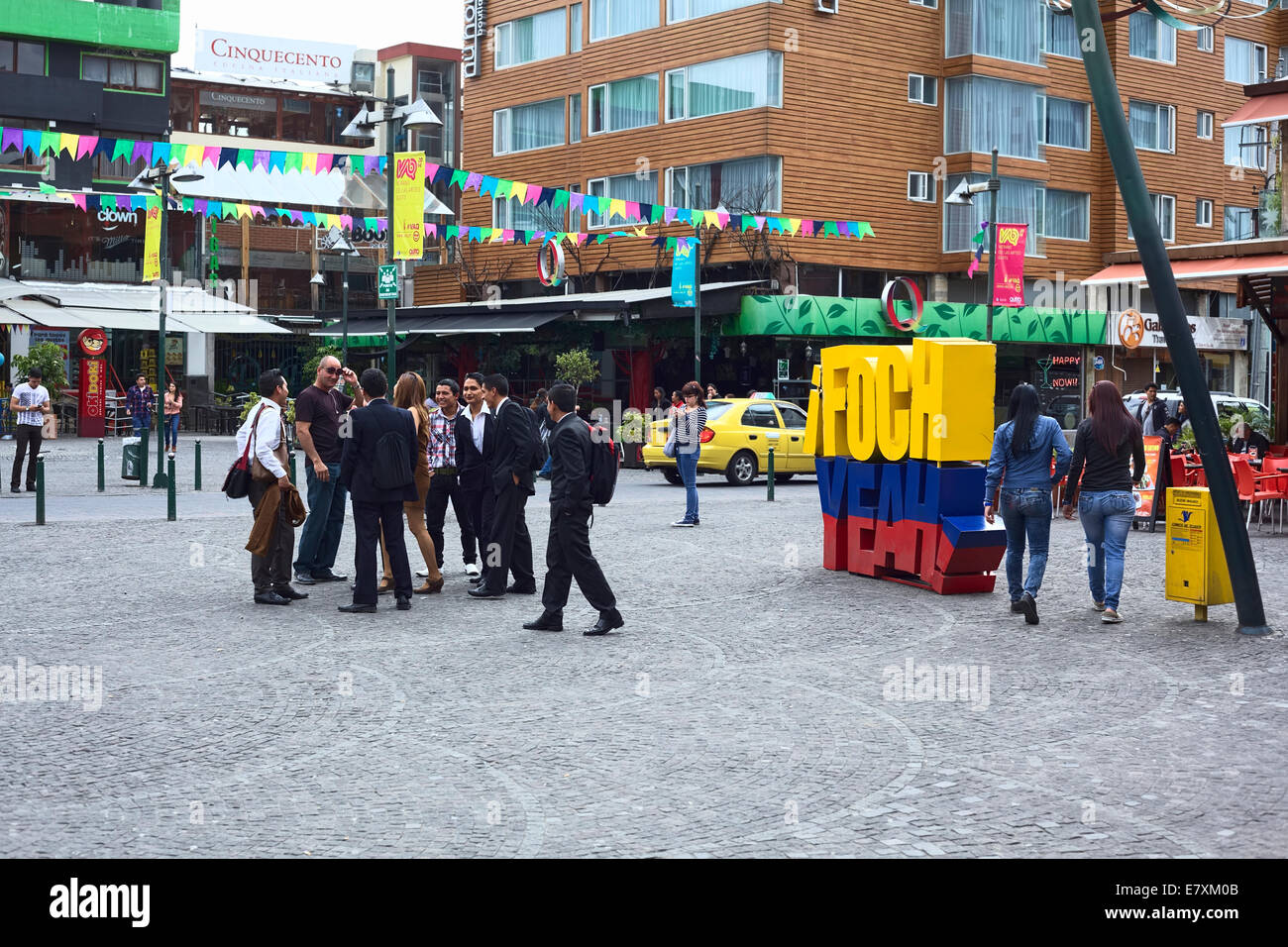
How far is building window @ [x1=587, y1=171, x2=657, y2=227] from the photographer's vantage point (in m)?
41.6

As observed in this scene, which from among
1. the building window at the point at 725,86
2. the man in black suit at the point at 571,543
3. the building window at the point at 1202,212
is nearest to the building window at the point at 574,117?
the building window at the point at 725,86

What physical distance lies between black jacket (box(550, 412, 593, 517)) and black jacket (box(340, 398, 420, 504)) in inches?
56.0

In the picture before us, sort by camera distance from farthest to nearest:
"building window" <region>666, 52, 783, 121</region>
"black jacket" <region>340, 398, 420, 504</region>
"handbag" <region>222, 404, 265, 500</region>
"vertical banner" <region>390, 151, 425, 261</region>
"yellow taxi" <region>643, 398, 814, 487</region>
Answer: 1. "building window" <region>666, 52, 783, 121</region>
2. "yellow taxi" <region>643, 398, 814, 487</region>
3. "vertical banner" <region>390, 151, 425, 261</region>
4. "handbag" <region>222, 404, 265, 500</region>
5. "black jacket" <region>340, 398, 420, 504</region>

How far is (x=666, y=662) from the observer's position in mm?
9273

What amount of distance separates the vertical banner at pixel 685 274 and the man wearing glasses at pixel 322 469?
19.1 meters

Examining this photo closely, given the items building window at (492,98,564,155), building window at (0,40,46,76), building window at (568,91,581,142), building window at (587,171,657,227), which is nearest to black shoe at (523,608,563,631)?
building window at (587,171,657,227)

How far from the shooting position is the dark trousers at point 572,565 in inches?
408

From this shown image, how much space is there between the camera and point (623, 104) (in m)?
42.6

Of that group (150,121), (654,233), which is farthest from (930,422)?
(150,121)

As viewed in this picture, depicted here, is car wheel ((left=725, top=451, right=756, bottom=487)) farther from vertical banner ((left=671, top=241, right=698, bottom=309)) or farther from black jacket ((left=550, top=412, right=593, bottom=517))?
black jacket ((left=550, top=412, right=593, bottom=517))

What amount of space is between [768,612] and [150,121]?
143 feet

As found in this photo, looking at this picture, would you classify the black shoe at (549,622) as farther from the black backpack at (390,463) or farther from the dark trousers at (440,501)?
the dark trousers at (440,501)
